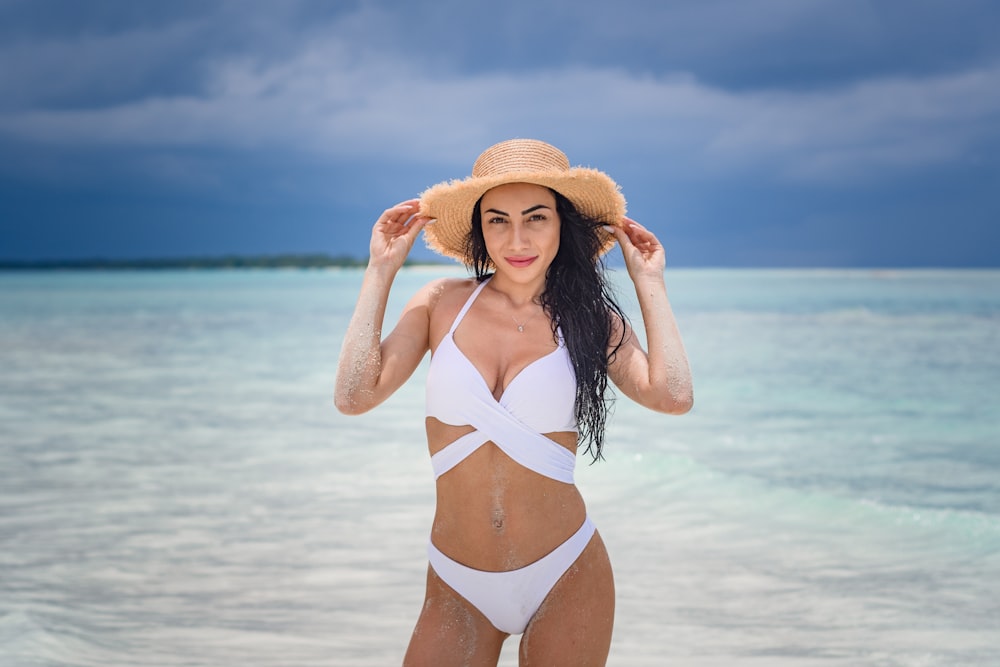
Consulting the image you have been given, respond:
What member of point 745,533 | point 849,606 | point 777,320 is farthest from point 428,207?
point 777,320

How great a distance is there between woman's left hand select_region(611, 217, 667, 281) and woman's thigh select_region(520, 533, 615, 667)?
790 millimetres

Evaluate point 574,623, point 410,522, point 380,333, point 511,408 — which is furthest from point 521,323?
point 410,522

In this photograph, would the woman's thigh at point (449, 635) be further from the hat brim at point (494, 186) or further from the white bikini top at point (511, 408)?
the hat brim at point (494, 186)

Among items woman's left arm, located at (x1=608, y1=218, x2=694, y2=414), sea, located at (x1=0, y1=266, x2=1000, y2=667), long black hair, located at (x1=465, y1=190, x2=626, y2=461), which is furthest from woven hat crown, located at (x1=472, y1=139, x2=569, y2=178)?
sea, located at (x1=0, y1=266, x2=1000, y2=667)

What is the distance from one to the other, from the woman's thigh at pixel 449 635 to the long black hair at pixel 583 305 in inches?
20.8

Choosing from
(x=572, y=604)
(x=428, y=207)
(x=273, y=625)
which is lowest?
(x=273, y=625)

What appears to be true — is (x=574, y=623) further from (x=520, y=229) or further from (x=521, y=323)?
(x=520, y=229)

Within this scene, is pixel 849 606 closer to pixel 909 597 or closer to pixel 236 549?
pixel 909 597

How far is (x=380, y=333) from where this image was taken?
2.53 m

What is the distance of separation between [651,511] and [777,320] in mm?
22377

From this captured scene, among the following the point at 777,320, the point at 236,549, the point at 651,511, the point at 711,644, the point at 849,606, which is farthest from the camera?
the point at 777,320

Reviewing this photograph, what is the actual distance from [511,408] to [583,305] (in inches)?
15.1

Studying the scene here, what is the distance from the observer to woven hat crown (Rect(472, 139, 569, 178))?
262 centimetres

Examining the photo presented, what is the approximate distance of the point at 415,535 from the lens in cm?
632
